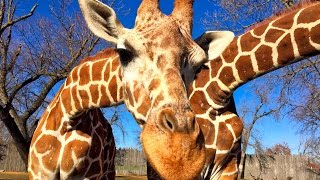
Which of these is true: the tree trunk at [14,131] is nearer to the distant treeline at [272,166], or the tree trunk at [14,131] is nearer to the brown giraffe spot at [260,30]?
the brown giraffe spot at [260,30]

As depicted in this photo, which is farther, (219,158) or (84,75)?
(84,75)

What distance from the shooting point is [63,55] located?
19.3 m

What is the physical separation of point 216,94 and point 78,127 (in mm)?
2046

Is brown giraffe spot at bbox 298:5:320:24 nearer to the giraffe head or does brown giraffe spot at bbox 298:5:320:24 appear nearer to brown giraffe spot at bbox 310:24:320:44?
brown giraffe spot at bbox 310:24:320:44

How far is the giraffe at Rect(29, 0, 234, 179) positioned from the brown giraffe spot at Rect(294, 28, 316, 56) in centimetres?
164

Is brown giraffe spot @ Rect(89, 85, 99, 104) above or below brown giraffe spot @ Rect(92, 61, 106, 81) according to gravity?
below

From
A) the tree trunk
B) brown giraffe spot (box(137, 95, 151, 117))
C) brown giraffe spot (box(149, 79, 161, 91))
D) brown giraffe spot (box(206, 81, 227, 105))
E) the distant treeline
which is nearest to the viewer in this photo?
brown giraffe spot (box(149, 79, 161, 91))

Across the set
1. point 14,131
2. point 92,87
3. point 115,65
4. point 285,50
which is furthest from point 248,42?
point 14,131

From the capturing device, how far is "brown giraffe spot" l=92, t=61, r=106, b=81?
5.78 m

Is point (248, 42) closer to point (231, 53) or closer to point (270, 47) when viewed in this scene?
point (231, 53)

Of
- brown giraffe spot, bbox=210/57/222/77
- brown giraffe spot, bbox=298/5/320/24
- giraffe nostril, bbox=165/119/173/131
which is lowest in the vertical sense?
giraffe nostril, bbox=165/119/173/131

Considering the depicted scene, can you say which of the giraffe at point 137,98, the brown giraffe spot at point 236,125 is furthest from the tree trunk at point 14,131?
the brown giraffe spot at point 236,125

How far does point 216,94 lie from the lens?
615 centimetres

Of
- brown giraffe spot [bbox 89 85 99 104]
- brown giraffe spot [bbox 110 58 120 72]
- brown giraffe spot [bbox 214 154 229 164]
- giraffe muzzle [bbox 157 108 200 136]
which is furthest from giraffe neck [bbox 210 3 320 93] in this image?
giraffe muzzle [bbox 157 108 200 136]
